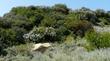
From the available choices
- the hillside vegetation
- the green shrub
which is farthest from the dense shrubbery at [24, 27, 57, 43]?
the green shrub

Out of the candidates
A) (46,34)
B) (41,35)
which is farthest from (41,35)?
(46,34)

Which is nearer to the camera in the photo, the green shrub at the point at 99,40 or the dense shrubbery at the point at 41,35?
the green shrub at the point at 99,40

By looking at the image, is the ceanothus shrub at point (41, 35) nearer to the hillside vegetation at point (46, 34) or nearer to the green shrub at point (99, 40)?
the hillside vegetation at point (46, 34)

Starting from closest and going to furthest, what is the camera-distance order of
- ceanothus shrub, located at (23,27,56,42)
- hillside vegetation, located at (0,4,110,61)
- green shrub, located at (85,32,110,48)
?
1. green shrub, located at (85,32,110,48)
2. hillside vegetation, located at (0,4,110,61)
3. ceanothus shrub, located at (23,27,56,42)

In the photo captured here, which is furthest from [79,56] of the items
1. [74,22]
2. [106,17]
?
[106,17]

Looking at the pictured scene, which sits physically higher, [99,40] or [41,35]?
[99,40]

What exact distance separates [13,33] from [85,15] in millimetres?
10484

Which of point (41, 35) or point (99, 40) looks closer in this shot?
point (99, 40)

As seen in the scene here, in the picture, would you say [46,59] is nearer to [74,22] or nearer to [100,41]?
[100,41]

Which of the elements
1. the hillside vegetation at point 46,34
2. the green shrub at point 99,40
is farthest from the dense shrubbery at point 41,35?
the green shrub at point 99,40

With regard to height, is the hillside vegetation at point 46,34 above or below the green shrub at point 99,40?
below

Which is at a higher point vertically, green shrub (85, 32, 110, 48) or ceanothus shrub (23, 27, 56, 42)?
green shrub (85, 32, 110, 48)

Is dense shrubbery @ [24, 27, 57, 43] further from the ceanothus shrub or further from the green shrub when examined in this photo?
the green shrub

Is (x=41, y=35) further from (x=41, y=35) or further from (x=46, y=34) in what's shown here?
(x=46, y=34)
